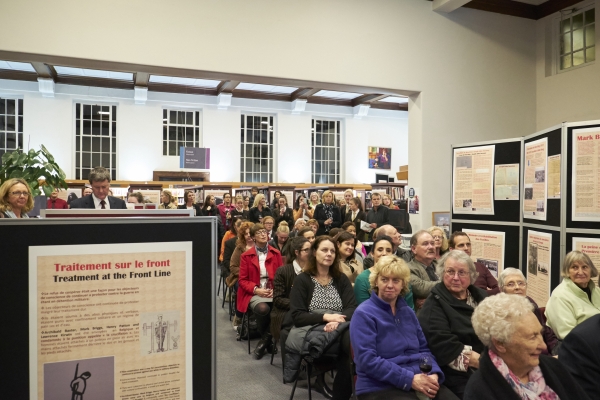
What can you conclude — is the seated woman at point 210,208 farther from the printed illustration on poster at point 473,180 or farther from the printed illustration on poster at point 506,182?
the printed illustration on poster at point 506,182

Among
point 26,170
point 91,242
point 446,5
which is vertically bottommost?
point 91,242

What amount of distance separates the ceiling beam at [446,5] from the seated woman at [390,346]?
504 cm

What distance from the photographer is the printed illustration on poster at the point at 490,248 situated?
4930 millimetres

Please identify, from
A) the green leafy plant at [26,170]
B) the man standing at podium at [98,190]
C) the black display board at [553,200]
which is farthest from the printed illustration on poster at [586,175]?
the green leafy plant at [26,170]

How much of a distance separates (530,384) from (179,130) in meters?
14.7

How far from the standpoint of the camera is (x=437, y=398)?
2.63m

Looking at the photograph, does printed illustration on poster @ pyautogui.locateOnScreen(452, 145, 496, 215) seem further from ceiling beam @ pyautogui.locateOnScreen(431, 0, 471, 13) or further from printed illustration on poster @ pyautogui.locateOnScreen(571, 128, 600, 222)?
ceiling beam @ pyautogui.locateOnScreen(431, 0, 471, 13)

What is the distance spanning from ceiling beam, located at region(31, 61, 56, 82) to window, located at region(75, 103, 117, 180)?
135cm

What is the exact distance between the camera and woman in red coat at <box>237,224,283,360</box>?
15.5 ft

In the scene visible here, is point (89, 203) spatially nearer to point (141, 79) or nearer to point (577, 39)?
point (577, 39)

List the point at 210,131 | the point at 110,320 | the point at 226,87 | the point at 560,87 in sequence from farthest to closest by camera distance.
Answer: the point at 210,131
the point at 226,87
the point at 560,87
the point at 110,320

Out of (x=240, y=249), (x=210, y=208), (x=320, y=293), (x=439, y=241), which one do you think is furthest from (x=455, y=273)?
(x=210, y=208)

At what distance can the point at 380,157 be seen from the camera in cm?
1748

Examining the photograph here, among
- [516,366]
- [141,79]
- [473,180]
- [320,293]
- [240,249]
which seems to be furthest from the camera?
[141,79]
